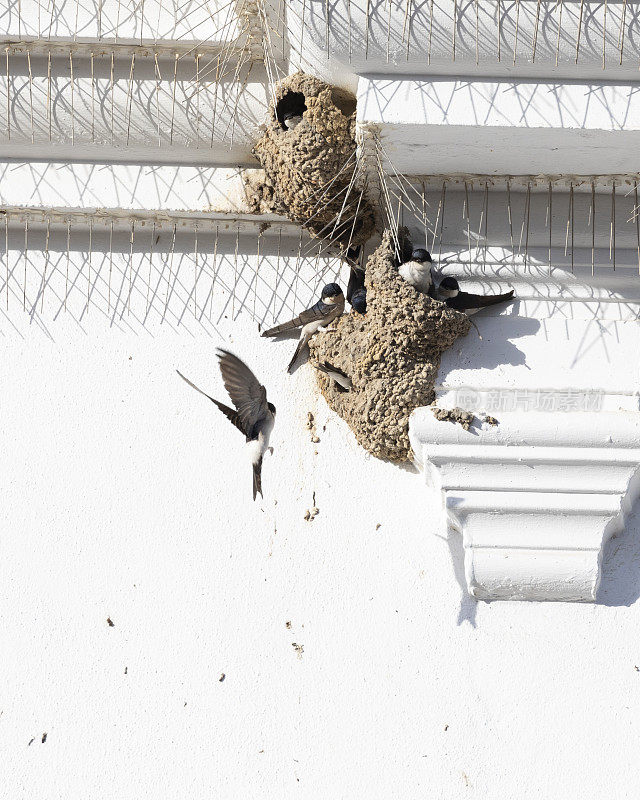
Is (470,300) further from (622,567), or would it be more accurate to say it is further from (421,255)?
(622,567)

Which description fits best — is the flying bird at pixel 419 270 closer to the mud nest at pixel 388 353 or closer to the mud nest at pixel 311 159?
the mud nest at pixel 388 353

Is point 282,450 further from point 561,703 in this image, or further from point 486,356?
point 561,703

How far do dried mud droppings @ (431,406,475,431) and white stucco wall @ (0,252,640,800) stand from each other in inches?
12.1

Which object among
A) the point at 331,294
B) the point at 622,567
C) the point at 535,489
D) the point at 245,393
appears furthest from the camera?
the point at 331,294

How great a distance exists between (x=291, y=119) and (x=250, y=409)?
0.91 metres

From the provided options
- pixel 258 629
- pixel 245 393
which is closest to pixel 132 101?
pixel 245 393

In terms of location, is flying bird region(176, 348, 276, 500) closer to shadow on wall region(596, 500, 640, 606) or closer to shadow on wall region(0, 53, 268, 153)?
shadow on wall region(0, 53, 268, 153)

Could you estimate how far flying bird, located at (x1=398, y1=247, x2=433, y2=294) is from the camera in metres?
3.51

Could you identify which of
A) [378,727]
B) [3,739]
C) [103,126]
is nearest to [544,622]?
[378,727]

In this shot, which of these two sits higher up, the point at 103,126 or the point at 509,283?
the point at 103,126

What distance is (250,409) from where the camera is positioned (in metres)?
3.56

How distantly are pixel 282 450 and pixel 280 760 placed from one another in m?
0.93

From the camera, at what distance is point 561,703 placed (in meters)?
3.37

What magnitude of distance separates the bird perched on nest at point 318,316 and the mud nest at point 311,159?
0.59 feet
